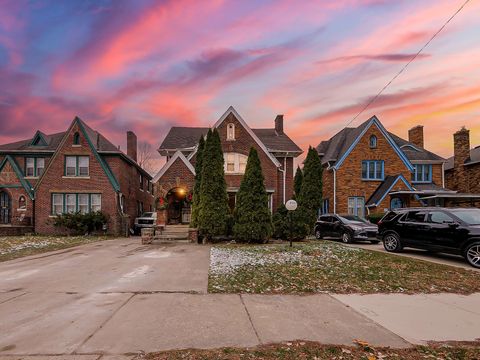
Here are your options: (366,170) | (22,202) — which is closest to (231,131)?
(366,170)

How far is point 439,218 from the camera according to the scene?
1070 centimetres

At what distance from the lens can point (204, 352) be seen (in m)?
3.73

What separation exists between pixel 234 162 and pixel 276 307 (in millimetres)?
18120

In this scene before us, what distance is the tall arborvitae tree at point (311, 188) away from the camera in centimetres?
2084

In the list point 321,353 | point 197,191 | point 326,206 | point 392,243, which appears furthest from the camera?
point 326,206

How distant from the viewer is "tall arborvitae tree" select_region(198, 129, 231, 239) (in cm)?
1598

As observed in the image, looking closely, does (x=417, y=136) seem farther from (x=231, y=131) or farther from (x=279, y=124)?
(x=231, y=131)

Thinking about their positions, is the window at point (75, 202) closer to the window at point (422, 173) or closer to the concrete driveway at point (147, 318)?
the concrete driveway at point (147, 318)

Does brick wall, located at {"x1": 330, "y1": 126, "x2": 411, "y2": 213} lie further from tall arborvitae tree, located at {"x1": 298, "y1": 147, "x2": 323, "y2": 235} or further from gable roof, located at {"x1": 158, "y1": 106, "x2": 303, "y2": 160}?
tall arborvitae tree, located at {"x1": 298, "y1": 147, "x2": 323, "y2": 235}

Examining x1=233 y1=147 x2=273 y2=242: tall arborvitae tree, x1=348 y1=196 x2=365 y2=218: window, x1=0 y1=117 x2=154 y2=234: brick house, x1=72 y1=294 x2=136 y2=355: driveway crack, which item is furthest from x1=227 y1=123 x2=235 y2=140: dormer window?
x1=72 y1=294 x2=136 y2=355: driveway crack

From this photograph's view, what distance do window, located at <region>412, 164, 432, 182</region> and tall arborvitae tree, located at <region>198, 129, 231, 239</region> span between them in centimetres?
2022

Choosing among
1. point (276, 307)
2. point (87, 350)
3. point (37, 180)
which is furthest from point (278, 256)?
point (37, 180)

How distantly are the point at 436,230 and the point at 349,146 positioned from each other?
16890 mm

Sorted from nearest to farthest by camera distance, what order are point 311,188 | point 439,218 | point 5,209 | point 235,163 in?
point 439,218 → point 311,188 → point 235,163 → point 5,209
